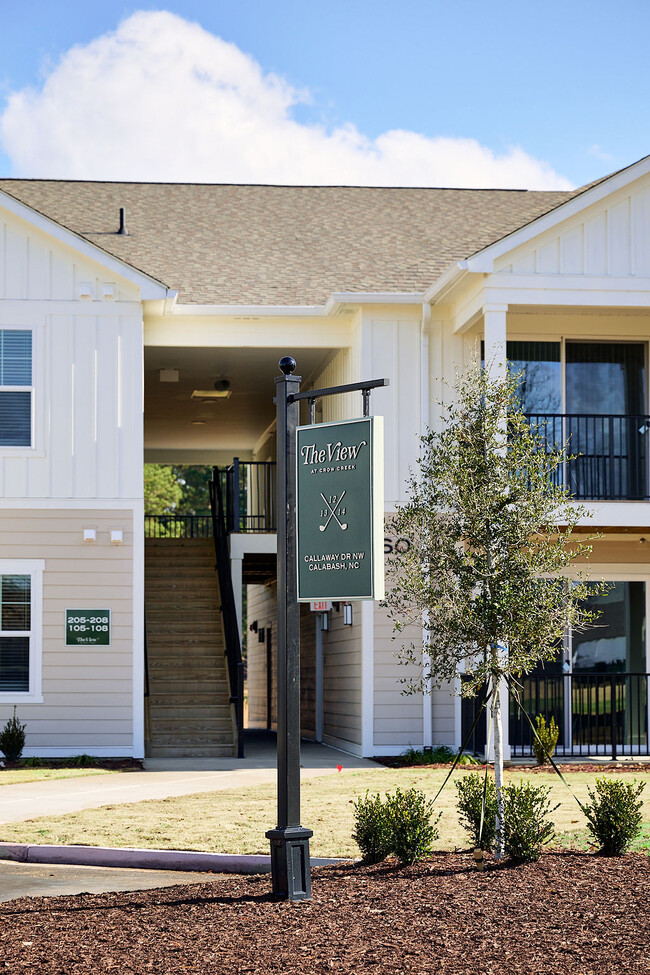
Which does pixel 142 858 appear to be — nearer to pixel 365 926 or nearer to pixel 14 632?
pixel 365 926

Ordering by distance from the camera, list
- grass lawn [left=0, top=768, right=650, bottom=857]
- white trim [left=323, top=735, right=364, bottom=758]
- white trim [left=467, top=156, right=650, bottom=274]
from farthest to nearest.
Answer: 1. white trim [left=323, top=735, right=364, bottom=758]
2. white trim [left=467, top=156, right=650, bottom=274]
3. grass lawn [left=0, top=768, right=650, bottom=857]

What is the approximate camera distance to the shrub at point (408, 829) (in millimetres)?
8195

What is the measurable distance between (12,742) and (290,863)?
883 cm

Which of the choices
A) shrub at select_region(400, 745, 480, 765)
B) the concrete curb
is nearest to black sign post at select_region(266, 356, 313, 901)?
the concrete curb

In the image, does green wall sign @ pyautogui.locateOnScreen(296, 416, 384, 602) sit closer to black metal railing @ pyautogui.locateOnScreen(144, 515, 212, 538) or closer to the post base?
the post base

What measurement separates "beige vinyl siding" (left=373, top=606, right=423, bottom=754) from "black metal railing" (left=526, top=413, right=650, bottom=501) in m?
3.22

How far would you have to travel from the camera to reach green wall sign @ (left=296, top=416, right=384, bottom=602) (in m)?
7.24

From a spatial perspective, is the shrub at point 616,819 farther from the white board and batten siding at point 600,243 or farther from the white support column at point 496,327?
the white board and batten siding at point 600,243

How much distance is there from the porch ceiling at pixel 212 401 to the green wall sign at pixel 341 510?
1042 cm

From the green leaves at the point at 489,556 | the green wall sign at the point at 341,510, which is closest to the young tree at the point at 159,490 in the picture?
the green leaves at the point at 489,556

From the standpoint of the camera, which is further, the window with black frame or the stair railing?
the stair railing

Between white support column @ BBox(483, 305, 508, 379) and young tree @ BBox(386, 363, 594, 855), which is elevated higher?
white support column @ BBox(483, 305, 508, 379)

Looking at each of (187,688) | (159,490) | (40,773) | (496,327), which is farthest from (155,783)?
(159,490)

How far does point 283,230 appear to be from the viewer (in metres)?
20.1
